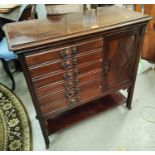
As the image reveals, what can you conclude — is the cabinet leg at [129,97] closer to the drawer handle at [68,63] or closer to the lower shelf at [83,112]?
the lower shelf at [83,112]

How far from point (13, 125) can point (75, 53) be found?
1004 mm

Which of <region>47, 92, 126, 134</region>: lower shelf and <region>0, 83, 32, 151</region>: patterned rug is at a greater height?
<region>47, 92, 126, 134</region>: lower shelf

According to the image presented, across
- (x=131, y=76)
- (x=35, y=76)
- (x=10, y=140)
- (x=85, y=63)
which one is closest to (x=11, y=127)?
(x=10, y=140)

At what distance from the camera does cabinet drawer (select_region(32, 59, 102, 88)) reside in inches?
44.3

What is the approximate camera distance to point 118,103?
1.75m

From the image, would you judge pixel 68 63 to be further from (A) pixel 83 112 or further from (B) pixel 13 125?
(B) pixel 13 125

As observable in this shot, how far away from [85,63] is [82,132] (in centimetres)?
70

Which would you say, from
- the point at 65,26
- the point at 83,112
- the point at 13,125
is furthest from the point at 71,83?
the point at 13,125

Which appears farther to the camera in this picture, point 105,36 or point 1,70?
point 1,70

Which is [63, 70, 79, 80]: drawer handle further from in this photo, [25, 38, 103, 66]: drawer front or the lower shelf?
the lower shelf

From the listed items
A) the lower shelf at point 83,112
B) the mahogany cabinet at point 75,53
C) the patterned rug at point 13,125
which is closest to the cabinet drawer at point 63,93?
the mahogany cabinet at point 75,53

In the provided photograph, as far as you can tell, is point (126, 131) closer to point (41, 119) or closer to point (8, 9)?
point (41, 119)

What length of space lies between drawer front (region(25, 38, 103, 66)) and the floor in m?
0.79

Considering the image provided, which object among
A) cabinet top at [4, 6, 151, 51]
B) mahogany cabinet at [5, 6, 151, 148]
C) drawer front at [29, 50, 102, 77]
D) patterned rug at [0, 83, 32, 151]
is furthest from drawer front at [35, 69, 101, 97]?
patterned rug at [0, 83, 32, 151]
